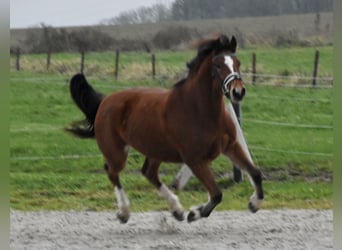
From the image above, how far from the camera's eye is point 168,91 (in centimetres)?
593

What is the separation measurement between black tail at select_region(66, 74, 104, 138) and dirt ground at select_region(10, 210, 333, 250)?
33.0 inches

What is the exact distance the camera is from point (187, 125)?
5660 mm

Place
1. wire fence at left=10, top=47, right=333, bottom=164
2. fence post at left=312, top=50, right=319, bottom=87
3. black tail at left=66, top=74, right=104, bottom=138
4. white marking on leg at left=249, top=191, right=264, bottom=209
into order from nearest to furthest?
1. white marking on leg at left=249, top=191, right=264, bottom=209
2. black tail at left=66, top=74, right=104, bottom=138
3. wire fence at left=10, top=47, right=333, bottom=164
4. fence post at left=312, top=50, right=319, bottom=87

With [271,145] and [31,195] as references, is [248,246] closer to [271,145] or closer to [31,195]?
[271,145]

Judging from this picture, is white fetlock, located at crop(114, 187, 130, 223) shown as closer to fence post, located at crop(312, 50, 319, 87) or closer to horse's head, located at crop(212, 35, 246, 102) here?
horse's head, located at crop(212, 35, 246, 102)

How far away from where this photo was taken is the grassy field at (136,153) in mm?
7230

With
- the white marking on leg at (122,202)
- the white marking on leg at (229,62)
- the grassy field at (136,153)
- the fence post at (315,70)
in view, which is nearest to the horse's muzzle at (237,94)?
the white marking on leg at (229,62)

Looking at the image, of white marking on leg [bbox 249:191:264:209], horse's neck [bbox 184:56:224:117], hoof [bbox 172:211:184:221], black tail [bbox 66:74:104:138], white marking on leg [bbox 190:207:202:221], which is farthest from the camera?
black tail [bbox 66:74:104:138]

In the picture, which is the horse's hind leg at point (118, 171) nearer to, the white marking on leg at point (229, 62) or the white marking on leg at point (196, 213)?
the white marking on leg at point (196, 213)

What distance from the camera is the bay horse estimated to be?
17.9 ft

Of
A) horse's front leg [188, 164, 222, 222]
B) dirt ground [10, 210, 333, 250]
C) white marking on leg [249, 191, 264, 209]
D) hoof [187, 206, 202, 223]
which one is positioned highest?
horse's front leg [188, 164, 222, 222]

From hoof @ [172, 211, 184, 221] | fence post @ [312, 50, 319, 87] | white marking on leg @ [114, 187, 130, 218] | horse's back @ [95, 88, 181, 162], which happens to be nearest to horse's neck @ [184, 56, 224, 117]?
horse's back @ [95, 88, 181, 162]

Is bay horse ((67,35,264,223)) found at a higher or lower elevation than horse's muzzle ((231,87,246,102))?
lower

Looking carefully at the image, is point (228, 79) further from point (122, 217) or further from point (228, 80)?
point (122, 217)
